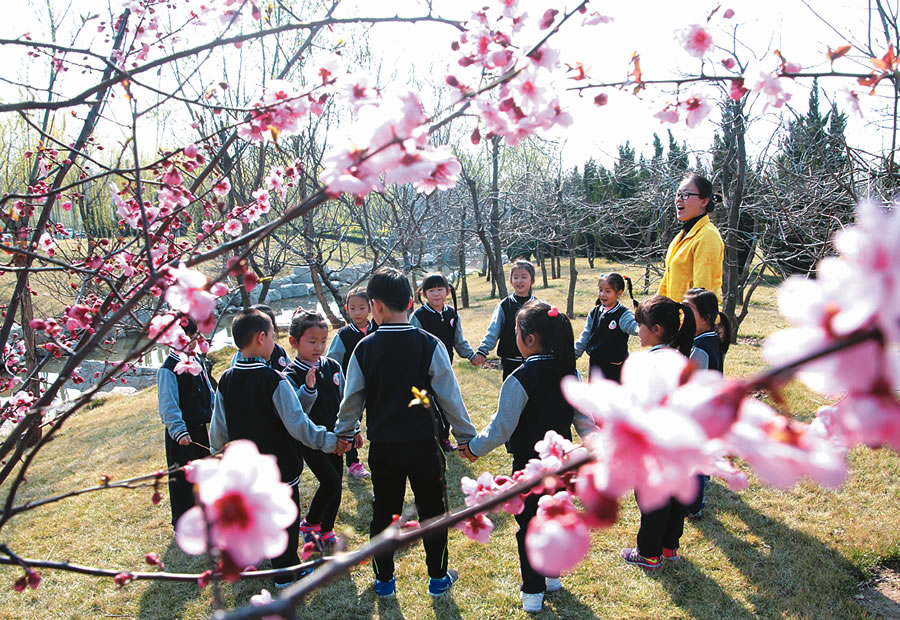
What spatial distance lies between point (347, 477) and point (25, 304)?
415 centimetres

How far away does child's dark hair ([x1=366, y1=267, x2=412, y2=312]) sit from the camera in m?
2.86

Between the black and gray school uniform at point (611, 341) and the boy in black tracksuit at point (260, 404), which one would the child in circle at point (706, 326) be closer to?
the black and gray school uniform at point (611, 341)

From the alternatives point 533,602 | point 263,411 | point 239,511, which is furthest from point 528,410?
point 239,511

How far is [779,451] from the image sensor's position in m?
0.47

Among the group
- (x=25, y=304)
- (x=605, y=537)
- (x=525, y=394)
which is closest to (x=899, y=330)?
(x=525, y=394)

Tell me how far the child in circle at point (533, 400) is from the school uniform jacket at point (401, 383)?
23 centimetres

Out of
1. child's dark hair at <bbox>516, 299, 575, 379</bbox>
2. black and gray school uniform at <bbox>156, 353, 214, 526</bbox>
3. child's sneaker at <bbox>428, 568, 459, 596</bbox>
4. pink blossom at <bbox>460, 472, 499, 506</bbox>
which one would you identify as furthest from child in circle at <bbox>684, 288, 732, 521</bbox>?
black and gray school uniform at <bbox>156, 353, 214, 526</bbox>

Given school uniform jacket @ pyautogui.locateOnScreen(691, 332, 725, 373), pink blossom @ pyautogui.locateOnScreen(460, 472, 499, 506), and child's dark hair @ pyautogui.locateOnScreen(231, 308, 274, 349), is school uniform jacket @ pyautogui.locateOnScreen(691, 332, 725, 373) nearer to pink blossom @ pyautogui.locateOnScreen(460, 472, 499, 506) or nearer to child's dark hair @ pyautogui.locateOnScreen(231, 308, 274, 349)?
pink blossom @ pyautogui.locateOnScreen(460, 472, 499, 506)

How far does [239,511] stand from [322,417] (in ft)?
10.1

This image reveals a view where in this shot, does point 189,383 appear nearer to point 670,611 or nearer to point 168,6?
point 168,6

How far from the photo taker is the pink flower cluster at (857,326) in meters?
0.40

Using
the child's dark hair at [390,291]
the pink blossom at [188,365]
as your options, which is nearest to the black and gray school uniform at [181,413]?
the pink blossom at [188,365]

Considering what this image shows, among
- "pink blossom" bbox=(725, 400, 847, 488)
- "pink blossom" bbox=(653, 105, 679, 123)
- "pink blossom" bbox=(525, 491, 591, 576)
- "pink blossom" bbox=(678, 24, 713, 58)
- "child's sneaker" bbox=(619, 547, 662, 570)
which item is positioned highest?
"pink blossom" bbox=(678, 24, 713, 58)

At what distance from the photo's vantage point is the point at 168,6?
9.55 ft
